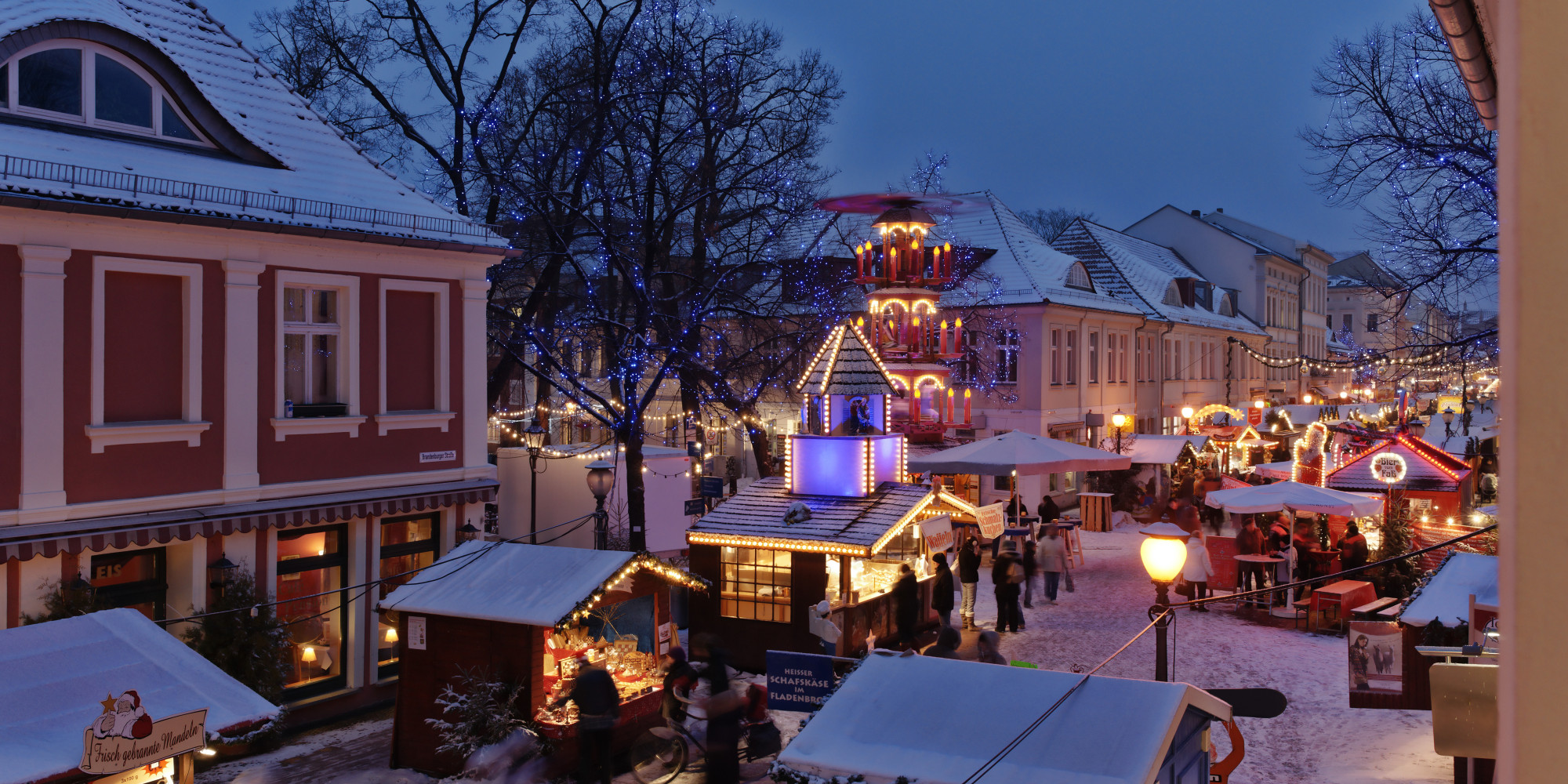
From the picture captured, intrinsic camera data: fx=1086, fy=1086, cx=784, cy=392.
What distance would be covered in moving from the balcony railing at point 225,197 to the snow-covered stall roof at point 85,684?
528 centimetres

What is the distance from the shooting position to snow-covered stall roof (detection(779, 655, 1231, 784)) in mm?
6402

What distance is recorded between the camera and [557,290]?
22.6m

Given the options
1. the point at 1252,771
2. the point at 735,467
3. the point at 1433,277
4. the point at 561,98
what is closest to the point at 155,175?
the point at 561,98

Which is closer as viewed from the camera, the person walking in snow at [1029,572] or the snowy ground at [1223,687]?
the snowy ground at [1223,687]

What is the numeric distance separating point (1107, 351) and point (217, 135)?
28455mm

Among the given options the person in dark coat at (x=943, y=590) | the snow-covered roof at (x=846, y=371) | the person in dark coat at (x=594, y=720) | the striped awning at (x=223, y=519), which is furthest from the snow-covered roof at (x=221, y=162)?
the person in dark coat at (x=943, y=590)

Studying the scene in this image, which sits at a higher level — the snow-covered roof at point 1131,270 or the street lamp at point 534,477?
the snow-covered roof at point 1131,270

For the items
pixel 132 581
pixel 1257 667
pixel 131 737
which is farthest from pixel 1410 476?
pixel 131 737

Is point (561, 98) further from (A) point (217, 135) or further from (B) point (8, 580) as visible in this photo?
(B) point (8, 580)

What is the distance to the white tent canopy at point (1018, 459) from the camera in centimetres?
2033

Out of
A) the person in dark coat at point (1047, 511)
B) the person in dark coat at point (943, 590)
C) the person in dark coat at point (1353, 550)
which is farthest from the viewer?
the person in dark coat at point (1047, 511)

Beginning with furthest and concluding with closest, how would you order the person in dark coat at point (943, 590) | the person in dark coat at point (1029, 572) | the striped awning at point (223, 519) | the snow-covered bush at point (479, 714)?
the person in dark coat at point (1029, 572)
the person in dark coat at point (943, 590)
the striped awning at point (223, 519)
the snow-covered bush at point (479, 714)

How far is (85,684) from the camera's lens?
7129 millimetres

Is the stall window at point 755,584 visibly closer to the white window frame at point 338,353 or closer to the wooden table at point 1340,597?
the white window frame at point 338,353
